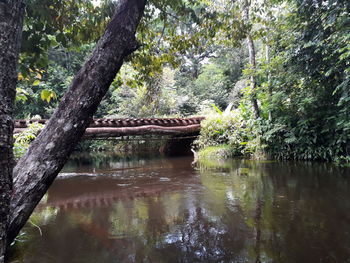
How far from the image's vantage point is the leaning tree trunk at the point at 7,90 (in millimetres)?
1092

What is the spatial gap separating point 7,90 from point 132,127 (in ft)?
25.8

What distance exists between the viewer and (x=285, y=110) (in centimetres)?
838

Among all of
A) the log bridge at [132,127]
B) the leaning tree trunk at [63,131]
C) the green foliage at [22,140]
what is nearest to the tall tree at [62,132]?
the leaning tree trunk at [63,131]

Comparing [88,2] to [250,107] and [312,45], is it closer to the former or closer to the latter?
[312,45]

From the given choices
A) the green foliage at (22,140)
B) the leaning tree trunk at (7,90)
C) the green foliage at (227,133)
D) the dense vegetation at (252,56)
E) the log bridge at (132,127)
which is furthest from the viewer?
the green foliage at (227,133)

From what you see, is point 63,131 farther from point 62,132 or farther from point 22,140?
point 22,140

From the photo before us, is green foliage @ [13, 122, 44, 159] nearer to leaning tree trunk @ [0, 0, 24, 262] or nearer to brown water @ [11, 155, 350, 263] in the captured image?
brown water @ [11, 155, 350, 263]

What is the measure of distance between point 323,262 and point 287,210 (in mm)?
1371

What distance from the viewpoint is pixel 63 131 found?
5.01 feet

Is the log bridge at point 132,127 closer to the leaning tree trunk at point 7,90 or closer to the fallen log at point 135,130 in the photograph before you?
the fallen log at point 135,130

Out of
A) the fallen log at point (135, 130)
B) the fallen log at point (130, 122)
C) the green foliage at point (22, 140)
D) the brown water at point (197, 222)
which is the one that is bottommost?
the brown water at point (197, 222)

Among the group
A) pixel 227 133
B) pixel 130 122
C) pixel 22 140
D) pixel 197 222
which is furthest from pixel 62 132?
pixel 227 133

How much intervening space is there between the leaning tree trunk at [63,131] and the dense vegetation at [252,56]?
0.41m

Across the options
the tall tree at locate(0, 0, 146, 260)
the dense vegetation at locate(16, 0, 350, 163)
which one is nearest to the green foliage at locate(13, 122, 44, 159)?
the dense vegetation at locate(16, 0, 350, 163)
